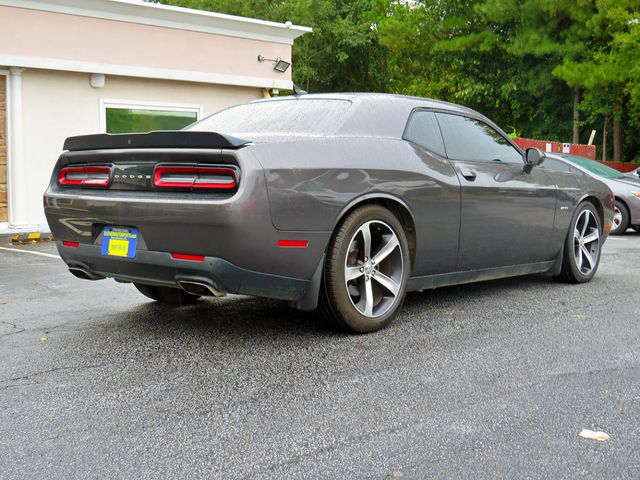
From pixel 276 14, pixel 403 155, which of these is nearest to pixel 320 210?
pixel 403 155

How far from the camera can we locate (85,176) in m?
4.55

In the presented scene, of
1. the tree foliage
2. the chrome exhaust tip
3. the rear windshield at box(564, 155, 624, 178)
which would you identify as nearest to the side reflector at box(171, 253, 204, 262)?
the chrome exhaust tip

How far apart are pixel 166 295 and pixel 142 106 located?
9591mm

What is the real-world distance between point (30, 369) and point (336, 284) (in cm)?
168

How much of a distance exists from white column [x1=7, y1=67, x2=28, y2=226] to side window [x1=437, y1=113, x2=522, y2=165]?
9371mm

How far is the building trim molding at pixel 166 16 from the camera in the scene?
Result: 1288cm

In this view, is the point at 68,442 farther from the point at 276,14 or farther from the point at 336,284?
the point at 276,14

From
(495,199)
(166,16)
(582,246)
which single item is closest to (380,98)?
(495,199)

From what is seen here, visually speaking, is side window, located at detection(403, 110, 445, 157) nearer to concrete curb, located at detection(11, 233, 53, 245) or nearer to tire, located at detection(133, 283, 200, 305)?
tire, located at detection(133, 283, 200, 305)

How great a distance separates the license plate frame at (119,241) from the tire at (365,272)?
109 cm

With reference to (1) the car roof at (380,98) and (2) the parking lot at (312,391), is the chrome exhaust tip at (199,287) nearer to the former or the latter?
(2) the parking lot at (312,391)

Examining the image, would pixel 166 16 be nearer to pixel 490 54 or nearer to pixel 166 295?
pixel 166 295

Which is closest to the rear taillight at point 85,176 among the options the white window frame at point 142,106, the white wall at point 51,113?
the white wall at point 51,113

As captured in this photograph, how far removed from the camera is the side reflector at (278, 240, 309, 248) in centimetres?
403
